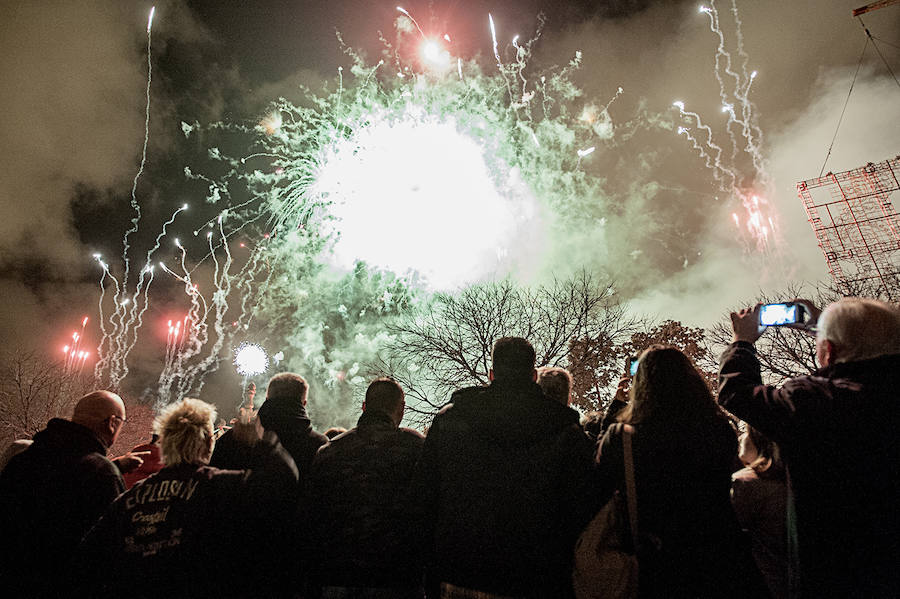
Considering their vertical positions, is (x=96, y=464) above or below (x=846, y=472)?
above

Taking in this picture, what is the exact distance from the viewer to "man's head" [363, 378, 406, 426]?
3.41 metres

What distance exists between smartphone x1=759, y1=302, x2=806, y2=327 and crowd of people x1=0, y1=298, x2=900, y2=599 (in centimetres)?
30

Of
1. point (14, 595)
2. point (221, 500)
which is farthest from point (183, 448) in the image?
point (14, 595)

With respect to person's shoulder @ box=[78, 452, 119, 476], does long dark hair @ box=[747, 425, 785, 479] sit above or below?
below

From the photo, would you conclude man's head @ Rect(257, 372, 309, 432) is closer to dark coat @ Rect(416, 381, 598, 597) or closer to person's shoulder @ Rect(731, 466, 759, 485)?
dark coat @ Rect(416, 381, 598, 597)

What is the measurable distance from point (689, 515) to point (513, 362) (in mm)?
1290

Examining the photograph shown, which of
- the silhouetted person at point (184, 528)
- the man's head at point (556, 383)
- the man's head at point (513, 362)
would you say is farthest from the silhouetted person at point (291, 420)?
the man's head at point (556, 383)

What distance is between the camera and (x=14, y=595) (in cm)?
301

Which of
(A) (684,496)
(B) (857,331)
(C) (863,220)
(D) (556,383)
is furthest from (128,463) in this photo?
(C) (863,220)

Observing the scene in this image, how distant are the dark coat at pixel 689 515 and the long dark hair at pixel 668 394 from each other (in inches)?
2.9

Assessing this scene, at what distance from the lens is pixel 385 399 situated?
3436mm

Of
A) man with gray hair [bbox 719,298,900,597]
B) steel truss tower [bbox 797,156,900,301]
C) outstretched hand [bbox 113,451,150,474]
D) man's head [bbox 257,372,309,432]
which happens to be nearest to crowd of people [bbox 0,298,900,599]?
man with gray hair [bbox 719,298,900,597]

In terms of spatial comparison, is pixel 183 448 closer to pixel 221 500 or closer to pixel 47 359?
pixel 221 500

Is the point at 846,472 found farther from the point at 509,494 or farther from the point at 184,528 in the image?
the point at 184,528
